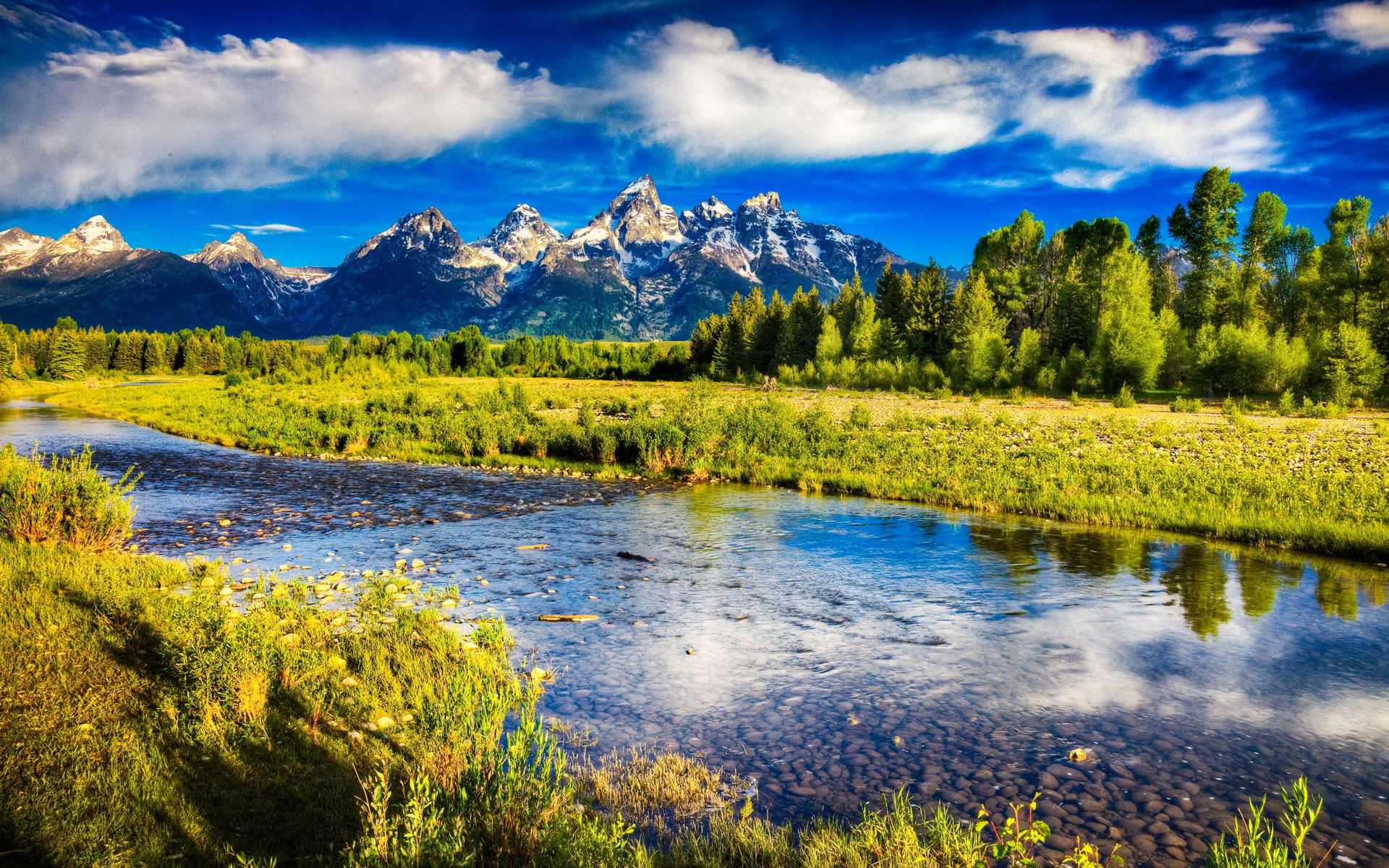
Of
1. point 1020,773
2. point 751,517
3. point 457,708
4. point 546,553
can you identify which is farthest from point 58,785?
point 751,517

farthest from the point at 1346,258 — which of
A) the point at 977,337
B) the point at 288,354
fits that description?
the point at 288,354

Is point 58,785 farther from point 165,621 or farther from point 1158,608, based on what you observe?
point 1158,608

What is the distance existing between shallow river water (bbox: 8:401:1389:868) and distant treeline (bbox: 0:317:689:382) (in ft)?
358

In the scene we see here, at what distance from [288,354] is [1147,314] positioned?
528ft

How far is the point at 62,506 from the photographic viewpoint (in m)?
11.7

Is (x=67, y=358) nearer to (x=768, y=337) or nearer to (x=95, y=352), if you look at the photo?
(x=95, y=352)

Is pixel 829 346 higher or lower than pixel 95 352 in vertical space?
higher

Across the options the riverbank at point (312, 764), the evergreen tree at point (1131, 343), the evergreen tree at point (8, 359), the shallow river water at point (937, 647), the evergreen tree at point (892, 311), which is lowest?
the shallow river water at point (937, 647)

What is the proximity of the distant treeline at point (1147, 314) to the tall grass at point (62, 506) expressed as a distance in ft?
187

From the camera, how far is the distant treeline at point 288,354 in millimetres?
126938

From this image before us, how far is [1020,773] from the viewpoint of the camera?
20.8ft

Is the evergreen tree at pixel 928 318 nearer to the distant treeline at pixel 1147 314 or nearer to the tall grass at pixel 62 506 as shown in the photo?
the distant treeline at pixel 1147 314

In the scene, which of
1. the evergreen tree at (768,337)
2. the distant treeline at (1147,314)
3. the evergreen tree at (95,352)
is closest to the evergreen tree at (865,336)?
the distant treeline at (1147,314)

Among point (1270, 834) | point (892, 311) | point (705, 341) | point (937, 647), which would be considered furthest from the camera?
point (705, 341)
